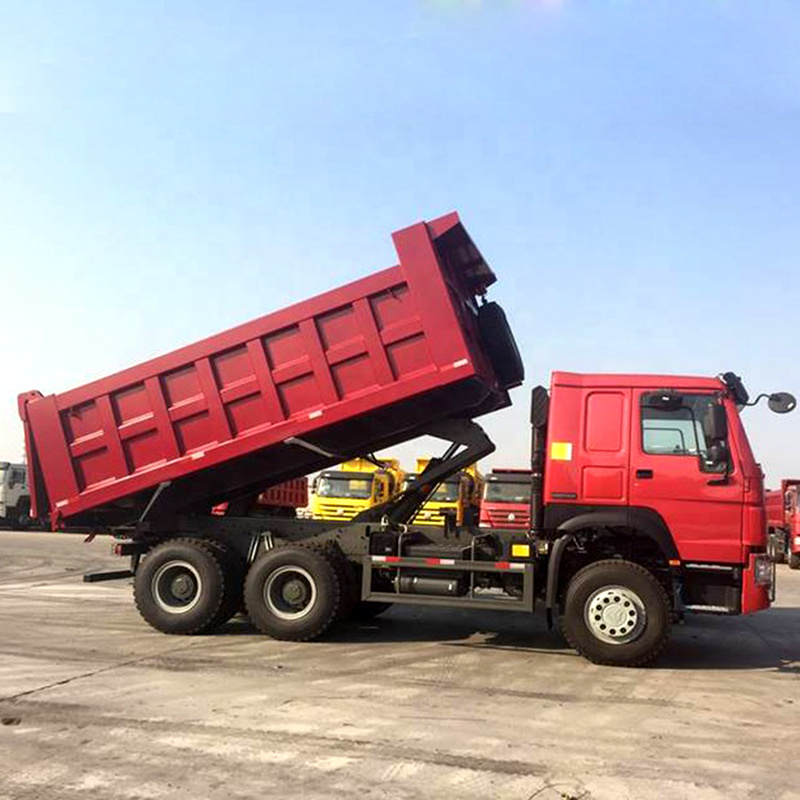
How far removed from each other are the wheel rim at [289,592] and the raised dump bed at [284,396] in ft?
4.28

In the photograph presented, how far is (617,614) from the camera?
7.48 meters

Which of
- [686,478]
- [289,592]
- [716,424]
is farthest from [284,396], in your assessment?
[716,424]

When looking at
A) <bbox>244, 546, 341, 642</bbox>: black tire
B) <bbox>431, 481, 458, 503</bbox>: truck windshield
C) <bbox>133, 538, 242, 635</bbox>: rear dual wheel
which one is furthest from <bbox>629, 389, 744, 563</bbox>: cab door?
<bbox>431, 481, 458, 503</bbox>: truck windshield

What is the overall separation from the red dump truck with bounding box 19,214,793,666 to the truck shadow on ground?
72cm

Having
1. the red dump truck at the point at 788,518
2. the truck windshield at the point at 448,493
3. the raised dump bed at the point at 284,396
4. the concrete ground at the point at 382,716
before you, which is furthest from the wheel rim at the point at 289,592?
the red dump truck at the point at 788,518

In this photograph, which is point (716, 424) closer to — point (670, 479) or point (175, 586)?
point (670, 479)

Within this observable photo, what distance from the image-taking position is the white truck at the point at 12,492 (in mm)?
31734

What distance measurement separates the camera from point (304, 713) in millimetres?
5617

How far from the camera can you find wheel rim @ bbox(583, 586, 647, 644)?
7.43m

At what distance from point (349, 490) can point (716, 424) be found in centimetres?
1198

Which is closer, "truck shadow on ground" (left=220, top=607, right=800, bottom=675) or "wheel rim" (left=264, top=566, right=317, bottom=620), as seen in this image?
"truck shadow on ground" (left=220, top=607, right=800, bottom=675)

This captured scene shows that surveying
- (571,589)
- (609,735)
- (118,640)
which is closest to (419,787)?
(609,735)

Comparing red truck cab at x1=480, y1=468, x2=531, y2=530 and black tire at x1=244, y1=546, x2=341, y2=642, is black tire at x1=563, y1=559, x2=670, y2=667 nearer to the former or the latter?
black tire at x1=244, y1=546, x2=341, y2=642

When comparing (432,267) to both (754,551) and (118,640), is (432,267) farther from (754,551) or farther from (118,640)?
(118,640)
